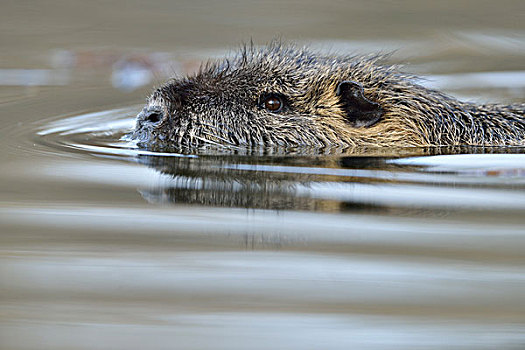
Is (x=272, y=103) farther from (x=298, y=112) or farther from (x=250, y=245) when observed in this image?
(x=250, y=245)

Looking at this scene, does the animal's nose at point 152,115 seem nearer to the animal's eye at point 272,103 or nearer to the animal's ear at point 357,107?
the animal's eye at point 272,103

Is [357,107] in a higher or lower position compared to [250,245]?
higher

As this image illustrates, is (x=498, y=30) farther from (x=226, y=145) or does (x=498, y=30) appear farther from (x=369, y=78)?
(x=226, y=145)

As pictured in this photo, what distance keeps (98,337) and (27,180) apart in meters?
2.43

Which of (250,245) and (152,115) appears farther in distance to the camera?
(152,115)

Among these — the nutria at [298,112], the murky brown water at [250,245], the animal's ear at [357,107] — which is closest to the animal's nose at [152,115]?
the nutria at [298,112]

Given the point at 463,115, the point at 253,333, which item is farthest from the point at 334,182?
the point at 253,333

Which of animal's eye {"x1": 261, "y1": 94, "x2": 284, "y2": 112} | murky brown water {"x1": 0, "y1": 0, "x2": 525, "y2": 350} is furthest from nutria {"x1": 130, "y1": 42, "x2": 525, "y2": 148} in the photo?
murky brown water {"x1": 0, "y1": 0, "x2": 525, "y2": 350}

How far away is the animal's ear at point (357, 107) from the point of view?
19.6ft

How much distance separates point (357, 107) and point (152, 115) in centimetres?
143

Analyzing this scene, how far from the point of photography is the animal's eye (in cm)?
604

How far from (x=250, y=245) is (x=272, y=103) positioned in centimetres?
245

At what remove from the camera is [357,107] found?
6.03 meters

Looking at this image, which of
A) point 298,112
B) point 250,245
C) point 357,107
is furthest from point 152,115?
point 250,245
